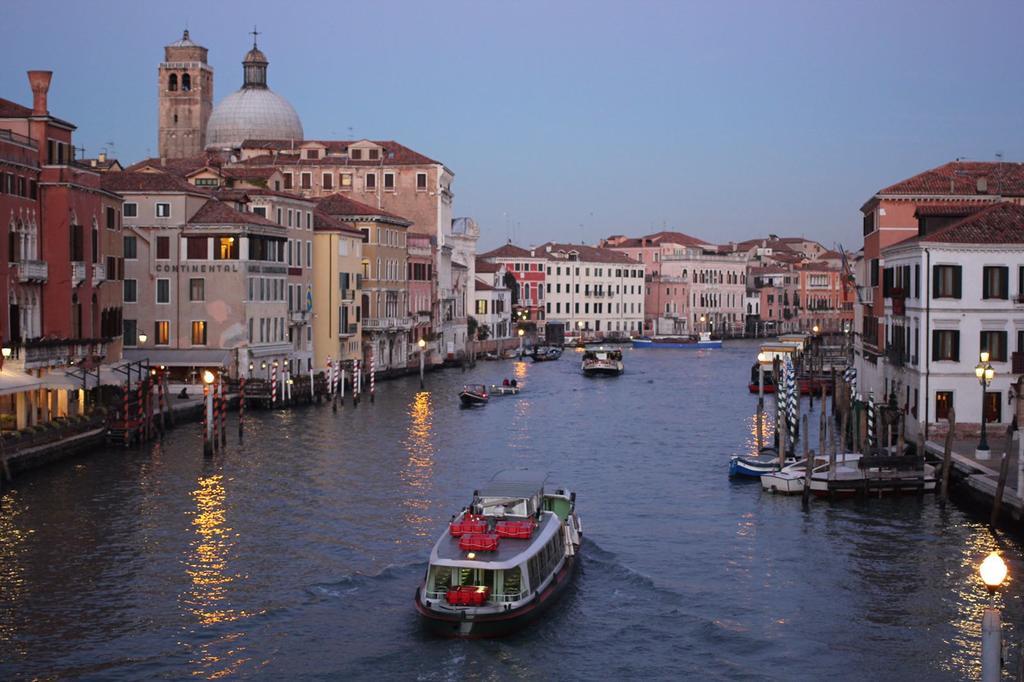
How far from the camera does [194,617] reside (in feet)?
63.0

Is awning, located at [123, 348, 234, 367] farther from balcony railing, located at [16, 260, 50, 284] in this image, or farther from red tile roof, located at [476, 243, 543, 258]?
red tile roof, located at [476, 243, 543, 258]

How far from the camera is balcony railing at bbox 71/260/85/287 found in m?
35.8

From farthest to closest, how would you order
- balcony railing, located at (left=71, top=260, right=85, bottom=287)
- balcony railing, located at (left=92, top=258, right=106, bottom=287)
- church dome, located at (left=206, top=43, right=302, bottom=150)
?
church dome, located at (left=206, top=43, right=302, bottom=150), balcony railing, located at (left=92, top=258, right=106, bottom=287), balcony railing, located at (left=71, top=260, right=85, bottom=287)

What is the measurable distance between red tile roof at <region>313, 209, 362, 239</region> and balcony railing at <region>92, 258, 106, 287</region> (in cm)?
1991

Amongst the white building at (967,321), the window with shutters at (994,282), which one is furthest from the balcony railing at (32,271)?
the window with shutters at (994,282)

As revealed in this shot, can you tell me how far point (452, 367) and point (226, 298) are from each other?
28318 mm

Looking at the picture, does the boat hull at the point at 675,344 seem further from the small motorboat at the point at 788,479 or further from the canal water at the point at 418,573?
the small motorboat at the point at 788,479

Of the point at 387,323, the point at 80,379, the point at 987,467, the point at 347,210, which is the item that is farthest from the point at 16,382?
the point at 347,210

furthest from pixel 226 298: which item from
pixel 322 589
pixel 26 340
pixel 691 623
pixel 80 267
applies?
pixel 691 623

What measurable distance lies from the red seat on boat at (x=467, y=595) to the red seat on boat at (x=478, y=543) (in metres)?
0.74

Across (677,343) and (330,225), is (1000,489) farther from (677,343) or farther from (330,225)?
(677,343)

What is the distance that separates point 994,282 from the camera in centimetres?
3066

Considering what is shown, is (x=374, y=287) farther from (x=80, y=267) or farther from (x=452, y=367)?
(x=80, y=267)

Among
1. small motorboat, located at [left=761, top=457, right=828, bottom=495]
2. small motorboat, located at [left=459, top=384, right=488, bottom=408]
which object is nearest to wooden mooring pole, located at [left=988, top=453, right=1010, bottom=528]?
small motorboat, located at [left=761, top=457, right=828, bottom=495]
